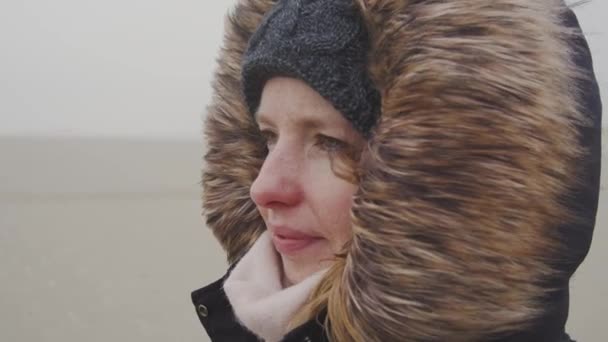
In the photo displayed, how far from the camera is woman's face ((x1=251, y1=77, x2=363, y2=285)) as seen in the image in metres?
0.74

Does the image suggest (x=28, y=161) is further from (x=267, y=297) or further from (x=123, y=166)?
(x=267, y=297)

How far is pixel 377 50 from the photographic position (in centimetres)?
71

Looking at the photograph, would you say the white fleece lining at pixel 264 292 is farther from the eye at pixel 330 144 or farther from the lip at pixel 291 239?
the eye at pixel 330 144

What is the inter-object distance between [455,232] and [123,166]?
15.6 m

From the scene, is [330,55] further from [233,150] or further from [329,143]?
[233,150]

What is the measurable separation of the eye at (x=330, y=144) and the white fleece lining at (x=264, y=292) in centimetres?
17

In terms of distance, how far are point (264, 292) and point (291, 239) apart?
110 millimetres

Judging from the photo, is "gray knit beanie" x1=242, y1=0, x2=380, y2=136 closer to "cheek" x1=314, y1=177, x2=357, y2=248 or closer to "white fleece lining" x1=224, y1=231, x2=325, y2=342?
"cheek" x1=314, y1=177, x2=357, y2=248

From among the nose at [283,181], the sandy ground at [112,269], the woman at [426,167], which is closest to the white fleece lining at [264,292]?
the woman at [426,167]

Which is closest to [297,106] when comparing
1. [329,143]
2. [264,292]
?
[329,143]

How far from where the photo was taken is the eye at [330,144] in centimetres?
75

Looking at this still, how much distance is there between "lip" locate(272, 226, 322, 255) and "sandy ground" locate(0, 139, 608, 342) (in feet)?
9.33

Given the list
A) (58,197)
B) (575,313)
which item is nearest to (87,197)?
(58,197)

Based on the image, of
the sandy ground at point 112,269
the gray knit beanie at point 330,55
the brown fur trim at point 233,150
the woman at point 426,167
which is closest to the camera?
the woman at point 426,167
